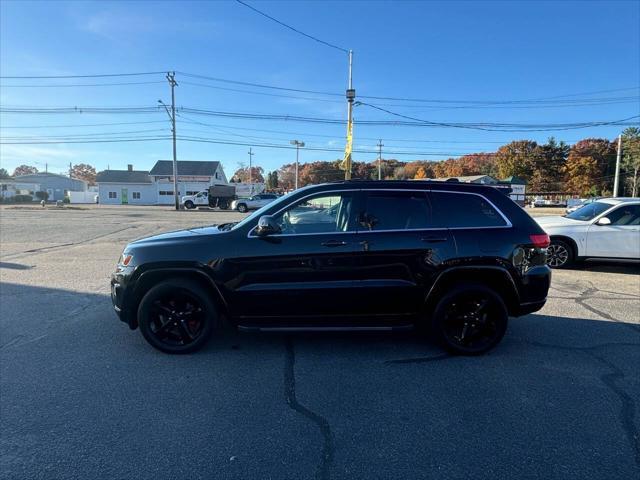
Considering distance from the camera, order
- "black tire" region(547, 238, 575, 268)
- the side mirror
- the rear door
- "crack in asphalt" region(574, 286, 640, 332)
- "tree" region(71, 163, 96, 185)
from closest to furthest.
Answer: the side mirror, the rear door, "crack in asphalt" region(574, 286, 640, 332), "black tire" region(547, 238, 575, 268), "tree" region(71, 163, 96, 185)

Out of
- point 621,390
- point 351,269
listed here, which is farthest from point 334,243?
point 621,390

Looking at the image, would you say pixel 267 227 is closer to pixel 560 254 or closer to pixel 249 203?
pixel 560 254

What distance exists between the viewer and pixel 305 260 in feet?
13.2

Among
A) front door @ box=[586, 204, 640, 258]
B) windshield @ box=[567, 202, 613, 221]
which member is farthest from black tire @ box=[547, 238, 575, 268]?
windshield @ box=[567, 202, 613, 221]

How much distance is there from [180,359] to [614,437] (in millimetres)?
3830

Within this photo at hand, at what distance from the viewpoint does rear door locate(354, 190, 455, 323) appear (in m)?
4.05

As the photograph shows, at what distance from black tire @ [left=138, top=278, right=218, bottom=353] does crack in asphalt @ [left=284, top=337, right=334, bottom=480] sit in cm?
91

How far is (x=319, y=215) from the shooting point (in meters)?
4.33

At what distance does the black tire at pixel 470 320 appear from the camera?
165 inches

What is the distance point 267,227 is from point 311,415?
5.86ft

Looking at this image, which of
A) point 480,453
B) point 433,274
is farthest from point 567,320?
point 480,453

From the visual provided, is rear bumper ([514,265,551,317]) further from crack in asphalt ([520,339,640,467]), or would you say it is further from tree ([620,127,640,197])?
tree ([620,127,640,197])

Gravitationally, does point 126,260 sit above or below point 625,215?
below

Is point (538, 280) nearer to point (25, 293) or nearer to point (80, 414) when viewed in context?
point (80, 414)
